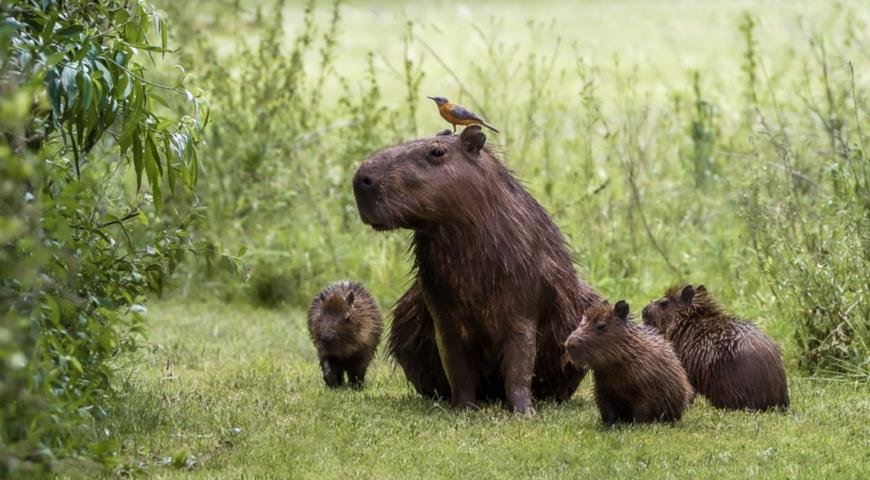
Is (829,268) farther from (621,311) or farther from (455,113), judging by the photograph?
(455,113)

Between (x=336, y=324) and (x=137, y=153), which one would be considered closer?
(x=137, y=153)

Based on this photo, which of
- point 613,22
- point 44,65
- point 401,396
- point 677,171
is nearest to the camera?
point 44,65

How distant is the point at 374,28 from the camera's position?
97.0 ft

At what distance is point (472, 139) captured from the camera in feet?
26.0

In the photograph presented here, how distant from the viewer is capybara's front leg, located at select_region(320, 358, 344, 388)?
9242 millimetres

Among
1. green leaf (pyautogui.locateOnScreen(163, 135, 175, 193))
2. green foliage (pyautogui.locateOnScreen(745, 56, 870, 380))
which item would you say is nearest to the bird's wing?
green leaf (pyautogui.locateOnScreen(163, 135, 175, 193))

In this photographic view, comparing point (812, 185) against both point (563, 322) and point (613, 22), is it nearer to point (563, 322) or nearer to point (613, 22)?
point (563, 322)

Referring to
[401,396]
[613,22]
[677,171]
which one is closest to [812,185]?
[677,171]

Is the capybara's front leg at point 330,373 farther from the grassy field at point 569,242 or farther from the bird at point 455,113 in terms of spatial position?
the bird at point 455,113

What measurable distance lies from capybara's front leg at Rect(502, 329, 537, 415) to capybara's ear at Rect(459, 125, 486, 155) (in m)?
1.06

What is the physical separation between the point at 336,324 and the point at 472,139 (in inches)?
76.0

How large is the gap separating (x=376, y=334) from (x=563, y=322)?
5.44ft

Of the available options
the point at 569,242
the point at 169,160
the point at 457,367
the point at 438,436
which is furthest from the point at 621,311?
the point at 569,242

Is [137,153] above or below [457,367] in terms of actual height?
above
